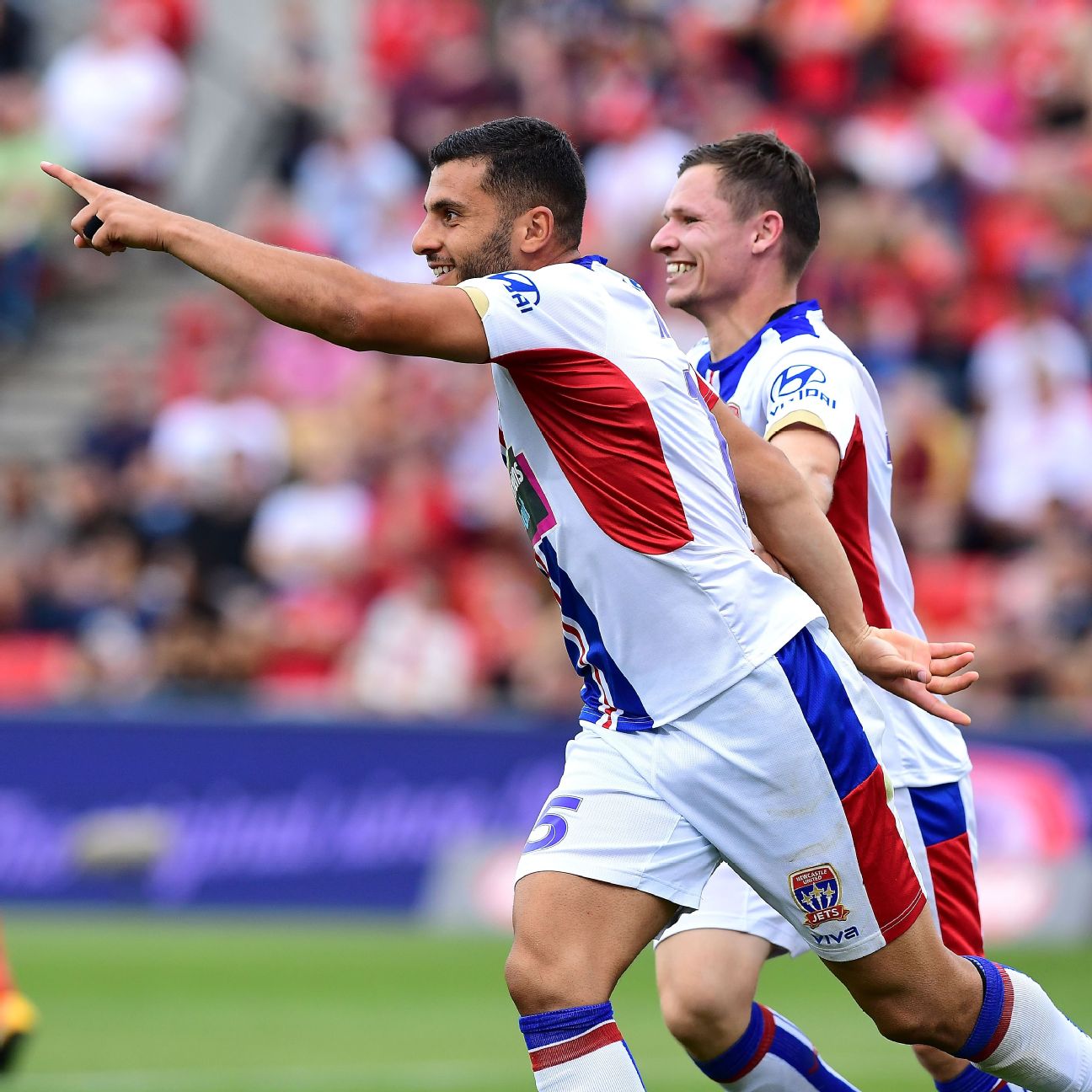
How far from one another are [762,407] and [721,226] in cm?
54

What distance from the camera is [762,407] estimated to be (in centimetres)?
573

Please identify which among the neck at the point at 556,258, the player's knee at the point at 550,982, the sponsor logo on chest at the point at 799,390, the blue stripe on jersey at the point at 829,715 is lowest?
the player's knee at the point at 550,982

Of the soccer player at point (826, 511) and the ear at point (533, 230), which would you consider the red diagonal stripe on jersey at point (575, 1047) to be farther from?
the ear at point (533, 230)

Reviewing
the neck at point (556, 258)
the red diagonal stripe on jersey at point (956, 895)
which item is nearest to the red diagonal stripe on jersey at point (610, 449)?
the neck at point (556, 258)

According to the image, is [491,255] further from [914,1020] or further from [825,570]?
[914,1020]

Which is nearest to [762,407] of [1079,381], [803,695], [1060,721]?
[803,695]

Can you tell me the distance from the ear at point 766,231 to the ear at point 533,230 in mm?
1022

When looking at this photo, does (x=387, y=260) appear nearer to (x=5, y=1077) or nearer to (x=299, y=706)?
(x=299, y=706)

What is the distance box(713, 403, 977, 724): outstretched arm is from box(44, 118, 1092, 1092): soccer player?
7cm

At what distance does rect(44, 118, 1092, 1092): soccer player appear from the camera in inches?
192

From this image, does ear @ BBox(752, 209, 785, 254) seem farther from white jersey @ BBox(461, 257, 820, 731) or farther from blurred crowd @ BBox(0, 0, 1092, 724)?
blurred crowd @ BBox(0, 0, 1092, 724)

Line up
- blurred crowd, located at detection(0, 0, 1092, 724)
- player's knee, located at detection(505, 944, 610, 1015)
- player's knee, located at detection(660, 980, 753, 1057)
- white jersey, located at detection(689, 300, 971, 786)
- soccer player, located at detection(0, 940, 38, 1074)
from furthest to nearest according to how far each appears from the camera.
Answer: blurred crowd, located at detection(0, 0, 1092, 724), soccer player, located at detection(0, 940, 38, 1074), player's knee, located at detection(660, 980, 753, 1057), white jersey, located at detection(689, 300, 971, 786), player's knee, located at detection(505, 944, 610, 1015)

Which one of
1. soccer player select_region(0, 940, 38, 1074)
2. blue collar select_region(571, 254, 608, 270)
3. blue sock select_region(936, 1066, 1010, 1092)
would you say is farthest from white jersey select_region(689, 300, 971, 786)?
soccer player select_region(0, 940, 38, 1074)

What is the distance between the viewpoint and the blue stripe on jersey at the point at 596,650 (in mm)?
5039
